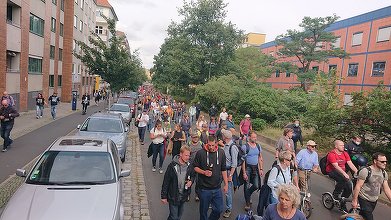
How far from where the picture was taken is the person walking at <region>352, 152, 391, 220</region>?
5520 millimetres

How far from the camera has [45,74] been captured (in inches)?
1197

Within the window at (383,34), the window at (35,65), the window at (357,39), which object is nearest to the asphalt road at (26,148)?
the window at (35,65)

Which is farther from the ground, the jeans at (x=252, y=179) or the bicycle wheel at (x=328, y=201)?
the jeans at (x=252, y=179)

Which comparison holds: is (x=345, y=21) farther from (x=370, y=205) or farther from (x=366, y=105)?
(x=370, y=205)

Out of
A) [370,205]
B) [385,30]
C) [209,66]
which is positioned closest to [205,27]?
[209,66]

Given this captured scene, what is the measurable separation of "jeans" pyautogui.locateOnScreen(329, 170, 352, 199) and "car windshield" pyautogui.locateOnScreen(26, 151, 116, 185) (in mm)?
5123

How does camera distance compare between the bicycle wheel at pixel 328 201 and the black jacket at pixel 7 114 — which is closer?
→ the bicycle wheel at pixel 328 201

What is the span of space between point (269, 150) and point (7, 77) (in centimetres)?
1844

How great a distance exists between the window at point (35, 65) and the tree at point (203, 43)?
15.4 meters

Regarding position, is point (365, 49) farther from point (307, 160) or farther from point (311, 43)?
point (307, 160)

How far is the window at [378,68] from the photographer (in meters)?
34.8

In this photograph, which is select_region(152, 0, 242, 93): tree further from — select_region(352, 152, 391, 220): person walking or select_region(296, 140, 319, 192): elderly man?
select_region(352, 152, 391, 220): person walking

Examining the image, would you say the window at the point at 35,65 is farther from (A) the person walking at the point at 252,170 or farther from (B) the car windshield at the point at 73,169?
(A) the person walking at the point at 252,170

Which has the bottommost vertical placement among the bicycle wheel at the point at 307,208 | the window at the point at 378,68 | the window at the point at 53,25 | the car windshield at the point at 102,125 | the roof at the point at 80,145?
the bicycle wheel at the point at 307,208
